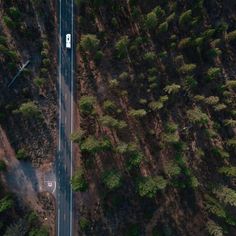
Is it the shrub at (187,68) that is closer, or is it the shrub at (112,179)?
the shrub at (112,179)

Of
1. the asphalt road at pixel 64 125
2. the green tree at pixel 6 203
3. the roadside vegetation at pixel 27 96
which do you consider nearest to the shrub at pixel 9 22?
the roadside vegetation at pixel 27 96

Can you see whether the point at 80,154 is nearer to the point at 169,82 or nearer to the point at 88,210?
the point at 88,210

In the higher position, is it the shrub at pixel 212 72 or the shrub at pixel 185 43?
the shrub at pixel 185 43

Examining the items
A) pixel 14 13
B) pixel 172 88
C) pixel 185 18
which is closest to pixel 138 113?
pixel 172 88

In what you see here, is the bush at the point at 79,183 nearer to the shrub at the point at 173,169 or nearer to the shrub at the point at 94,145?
the shrub at the point at 94,145

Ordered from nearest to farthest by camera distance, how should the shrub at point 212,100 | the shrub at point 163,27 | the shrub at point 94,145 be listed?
the shrub at point 94,145 < the shrub at point 163,27 < the shrub at point 212,100

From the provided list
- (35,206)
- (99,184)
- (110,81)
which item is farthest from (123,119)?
(35,206)
